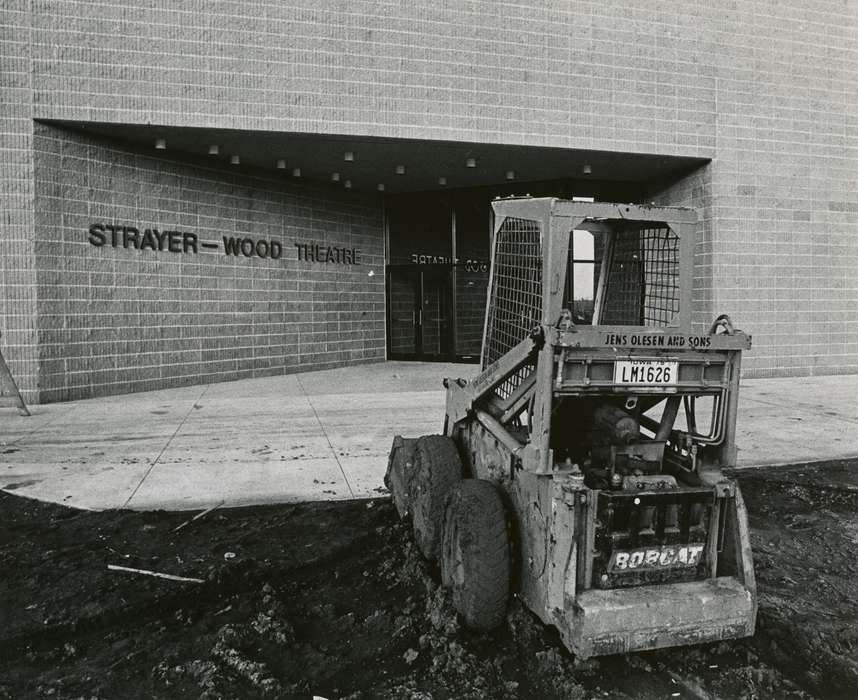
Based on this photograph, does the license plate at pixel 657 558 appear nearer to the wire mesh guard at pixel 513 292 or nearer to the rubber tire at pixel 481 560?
the rubber tire at pixel 481 560

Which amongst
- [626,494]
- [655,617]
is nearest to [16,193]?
[626,494]

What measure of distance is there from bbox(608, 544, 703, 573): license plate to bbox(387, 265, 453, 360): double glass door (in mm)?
13257

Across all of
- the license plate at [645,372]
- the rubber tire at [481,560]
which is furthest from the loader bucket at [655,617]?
the license plate at [645,372]

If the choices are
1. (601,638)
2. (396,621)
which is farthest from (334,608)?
(601,638)

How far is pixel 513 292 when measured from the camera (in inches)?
167

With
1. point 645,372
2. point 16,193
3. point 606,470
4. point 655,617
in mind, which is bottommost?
point 655,617

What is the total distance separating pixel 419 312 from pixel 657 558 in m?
13.8

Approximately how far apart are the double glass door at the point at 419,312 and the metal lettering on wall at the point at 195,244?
63.5 inches

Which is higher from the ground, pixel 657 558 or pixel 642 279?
pixel 642 279

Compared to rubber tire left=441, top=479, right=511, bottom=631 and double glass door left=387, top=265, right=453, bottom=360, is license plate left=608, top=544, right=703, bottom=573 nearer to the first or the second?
rubber tire left=441, top=479, right=511, bottom=631

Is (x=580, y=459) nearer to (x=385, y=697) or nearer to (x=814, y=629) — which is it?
(x=814, y=629)

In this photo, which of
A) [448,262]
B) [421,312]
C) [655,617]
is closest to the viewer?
[655,617]

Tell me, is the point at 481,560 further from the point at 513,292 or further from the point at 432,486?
the point at 513,292

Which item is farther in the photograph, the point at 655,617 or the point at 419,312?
the point at 419,312
